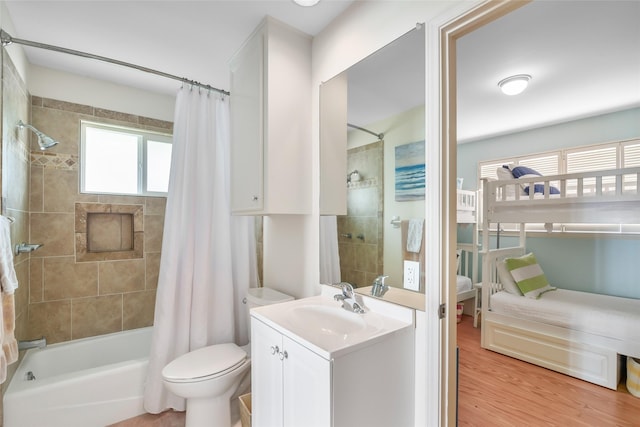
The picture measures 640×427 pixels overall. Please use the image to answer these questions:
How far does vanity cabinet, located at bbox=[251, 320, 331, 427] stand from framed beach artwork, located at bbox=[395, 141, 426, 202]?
78 centimetres

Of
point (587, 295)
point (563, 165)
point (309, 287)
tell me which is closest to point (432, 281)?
point (309, 287)

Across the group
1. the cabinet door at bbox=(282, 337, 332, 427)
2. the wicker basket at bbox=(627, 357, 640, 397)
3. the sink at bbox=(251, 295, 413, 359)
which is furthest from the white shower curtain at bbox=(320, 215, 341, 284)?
the wicker basket at bbox=(627, 357, 640, 397)

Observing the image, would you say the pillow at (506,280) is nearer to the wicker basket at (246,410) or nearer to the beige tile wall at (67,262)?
the wicker basket at (246,410)

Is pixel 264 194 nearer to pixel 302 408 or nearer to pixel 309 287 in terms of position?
pixel 309 287

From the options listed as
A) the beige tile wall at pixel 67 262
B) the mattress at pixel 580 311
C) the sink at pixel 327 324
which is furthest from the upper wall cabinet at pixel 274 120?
the mattress at pixel 580 311

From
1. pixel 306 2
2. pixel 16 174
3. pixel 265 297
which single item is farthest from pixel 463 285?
pixel 16 174

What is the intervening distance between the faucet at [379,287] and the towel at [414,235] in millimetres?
222

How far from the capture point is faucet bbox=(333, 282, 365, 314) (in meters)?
1.38

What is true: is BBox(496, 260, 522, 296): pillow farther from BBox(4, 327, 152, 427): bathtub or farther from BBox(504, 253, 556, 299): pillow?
BBox(4, 327, 152, 427): bathtub

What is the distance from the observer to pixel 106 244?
2410 millimetres

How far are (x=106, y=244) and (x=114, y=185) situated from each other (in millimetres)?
514

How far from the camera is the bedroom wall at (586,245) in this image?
9.44 feet

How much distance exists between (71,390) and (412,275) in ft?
6.81

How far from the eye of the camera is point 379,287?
1396 millimetres
